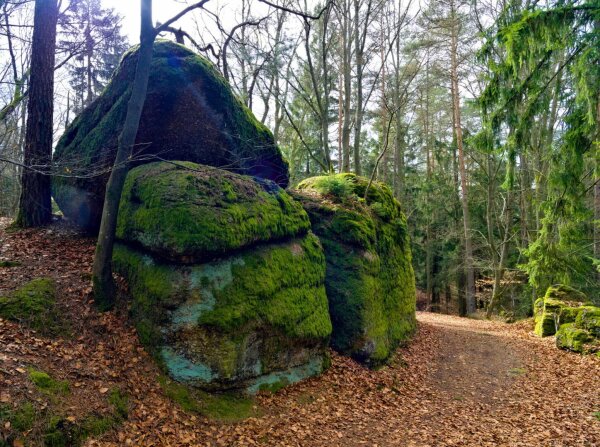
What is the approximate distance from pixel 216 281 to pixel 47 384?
2284 millimetres

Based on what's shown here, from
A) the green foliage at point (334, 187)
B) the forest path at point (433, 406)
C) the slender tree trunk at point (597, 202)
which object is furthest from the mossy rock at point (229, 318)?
the slender tree trunk at point (597, 202)

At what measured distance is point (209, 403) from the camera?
4902 mm

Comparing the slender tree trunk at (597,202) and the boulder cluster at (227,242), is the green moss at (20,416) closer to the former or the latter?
the boulder cluster at (227,242)

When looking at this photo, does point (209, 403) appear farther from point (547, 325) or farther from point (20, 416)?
point (547, 325)

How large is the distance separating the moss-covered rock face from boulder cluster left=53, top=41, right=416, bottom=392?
32 millimetres

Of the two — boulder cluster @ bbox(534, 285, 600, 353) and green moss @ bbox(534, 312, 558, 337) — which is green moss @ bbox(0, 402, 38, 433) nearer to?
boulder cluster @ bbox(534, 285, 600, 353)

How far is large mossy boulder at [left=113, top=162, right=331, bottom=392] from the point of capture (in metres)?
5.14

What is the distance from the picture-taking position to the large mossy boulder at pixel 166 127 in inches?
294

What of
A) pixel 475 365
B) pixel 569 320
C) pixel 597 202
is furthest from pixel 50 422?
pixel 597 202

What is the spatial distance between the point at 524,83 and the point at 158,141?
7.30 m

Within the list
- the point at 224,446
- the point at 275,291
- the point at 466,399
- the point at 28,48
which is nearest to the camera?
the point at 224,446

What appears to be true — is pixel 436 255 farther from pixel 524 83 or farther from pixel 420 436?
pixel 420 436

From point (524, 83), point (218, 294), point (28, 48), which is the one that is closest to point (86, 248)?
point (218, 294)

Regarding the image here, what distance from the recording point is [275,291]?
6250mm
